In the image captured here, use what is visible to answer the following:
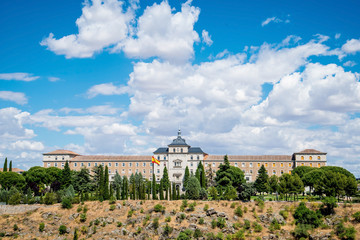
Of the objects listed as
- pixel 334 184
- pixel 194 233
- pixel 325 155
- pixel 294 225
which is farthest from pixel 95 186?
pixel 325 155

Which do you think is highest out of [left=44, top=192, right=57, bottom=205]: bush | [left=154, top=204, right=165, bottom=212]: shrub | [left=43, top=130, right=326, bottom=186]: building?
[left=43, top=130, right=326, bottom=186]: building

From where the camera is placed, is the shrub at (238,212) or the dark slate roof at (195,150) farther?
the dark slate roof at (195,150)

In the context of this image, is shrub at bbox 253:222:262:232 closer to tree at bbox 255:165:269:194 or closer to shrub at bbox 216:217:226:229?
Answer: shrub at bbox 216:217:226:229

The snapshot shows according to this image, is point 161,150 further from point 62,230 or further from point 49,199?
point 62,230

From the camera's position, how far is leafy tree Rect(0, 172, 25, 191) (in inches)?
2793

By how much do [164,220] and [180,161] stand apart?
141 ft

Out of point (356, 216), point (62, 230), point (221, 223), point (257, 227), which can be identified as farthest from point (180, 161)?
point (356, 216)

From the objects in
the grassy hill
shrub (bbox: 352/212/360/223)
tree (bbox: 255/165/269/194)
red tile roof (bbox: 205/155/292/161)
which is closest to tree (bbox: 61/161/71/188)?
the grassy hill

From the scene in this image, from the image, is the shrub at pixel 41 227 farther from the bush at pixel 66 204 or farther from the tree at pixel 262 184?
the tree at pixel 262 184

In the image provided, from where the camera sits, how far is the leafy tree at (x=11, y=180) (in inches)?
2793

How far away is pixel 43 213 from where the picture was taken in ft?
179

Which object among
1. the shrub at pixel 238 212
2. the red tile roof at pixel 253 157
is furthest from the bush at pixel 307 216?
the red tile roof at pixel 253 157

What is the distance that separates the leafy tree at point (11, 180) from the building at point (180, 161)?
27079 mm

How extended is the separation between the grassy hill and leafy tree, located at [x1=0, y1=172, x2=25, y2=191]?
17.4 m
